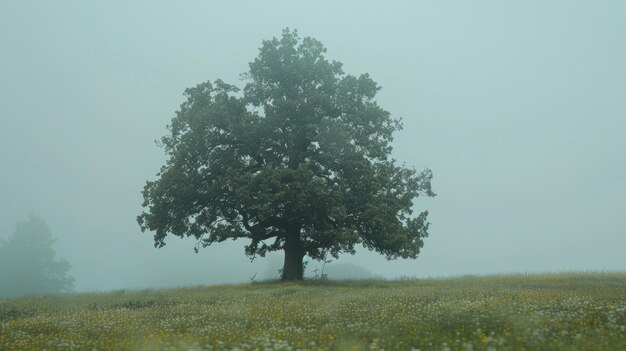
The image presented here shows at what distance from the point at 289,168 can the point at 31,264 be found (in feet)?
172

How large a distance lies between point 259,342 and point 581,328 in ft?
27.4

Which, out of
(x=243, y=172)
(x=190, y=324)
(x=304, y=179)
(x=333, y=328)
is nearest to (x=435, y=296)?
(x=333, y=328)

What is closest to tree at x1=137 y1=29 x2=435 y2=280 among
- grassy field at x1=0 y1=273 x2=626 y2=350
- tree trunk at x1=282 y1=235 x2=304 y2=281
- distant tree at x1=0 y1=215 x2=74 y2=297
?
tree trunk at x1=282 y1=235 x2=304 y2=281

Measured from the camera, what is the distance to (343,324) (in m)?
17.0

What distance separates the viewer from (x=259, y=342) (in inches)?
548

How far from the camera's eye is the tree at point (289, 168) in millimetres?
35625

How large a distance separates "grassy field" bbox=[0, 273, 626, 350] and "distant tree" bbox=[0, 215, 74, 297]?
50190 millimetres

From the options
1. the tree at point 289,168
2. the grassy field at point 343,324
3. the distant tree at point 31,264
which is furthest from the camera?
the distant tree at point 31,264

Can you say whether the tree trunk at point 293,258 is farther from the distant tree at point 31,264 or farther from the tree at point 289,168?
the distant tree at point 31,264

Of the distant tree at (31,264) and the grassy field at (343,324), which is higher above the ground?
the distant tree at (31,264)

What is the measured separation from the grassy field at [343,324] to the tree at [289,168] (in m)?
11.1

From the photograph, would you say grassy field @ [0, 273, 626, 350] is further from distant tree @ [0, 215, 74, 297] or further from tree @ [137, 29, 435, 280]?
distant tree @ [0, 215, 74, 297]

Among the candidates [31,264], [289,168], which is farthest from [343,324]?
[31,264]

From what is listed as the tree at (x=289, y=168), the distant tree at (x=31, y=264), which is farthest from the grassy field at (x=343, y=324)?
the distant tree at (x=31, y=264)
